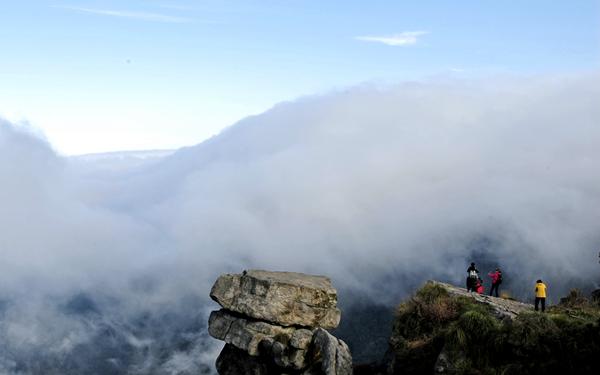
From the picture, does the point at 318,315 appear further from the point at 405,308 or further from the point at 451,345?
the point at 451,345

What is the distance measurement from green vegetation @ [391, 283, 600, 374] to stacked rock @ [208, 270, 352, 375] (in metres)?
5.64

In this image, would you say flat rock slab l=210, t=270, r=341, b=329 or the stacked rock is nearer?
the stacked rock

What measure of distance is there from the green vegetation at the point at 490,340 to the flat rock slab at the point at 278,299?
21.9ft

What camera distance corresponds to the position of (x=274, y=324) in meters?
49.6

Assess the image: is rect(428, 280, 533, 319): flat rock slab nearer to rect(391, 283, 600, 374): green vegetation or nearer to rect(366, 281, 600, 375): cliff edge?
rect(366, 281, 600, 375): cliff edge

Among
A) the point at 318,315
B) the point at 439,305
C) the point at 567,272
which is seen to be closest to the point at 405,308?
the point at 439,305

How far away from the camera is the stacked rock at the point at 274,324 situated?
46.8 meters

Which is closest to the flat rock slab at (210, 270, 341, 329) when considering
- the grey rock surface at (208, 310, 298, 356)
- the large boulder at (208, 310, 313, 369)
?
the grey rock surface at (208, 310, 298, 356)

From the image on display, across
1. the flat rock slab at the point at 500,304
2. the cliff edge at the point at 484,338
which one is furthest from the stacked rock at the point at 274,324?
the flat rock slab at the point at 500,304

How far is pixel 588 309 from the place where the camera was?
47.3 m

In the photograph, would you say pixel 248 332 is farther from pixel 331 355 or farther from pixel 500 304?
pixel 500 304

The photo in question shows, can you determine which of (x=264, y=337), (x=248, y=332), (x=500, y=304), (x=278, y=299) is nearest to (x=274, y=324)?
(x=264, y=337)

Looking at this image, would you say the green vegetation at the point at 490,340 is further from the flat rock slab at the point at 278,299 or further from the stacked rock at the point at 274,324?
the flat rock slab at the point at 278,299

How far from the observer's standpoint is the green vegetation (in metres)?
36.4
